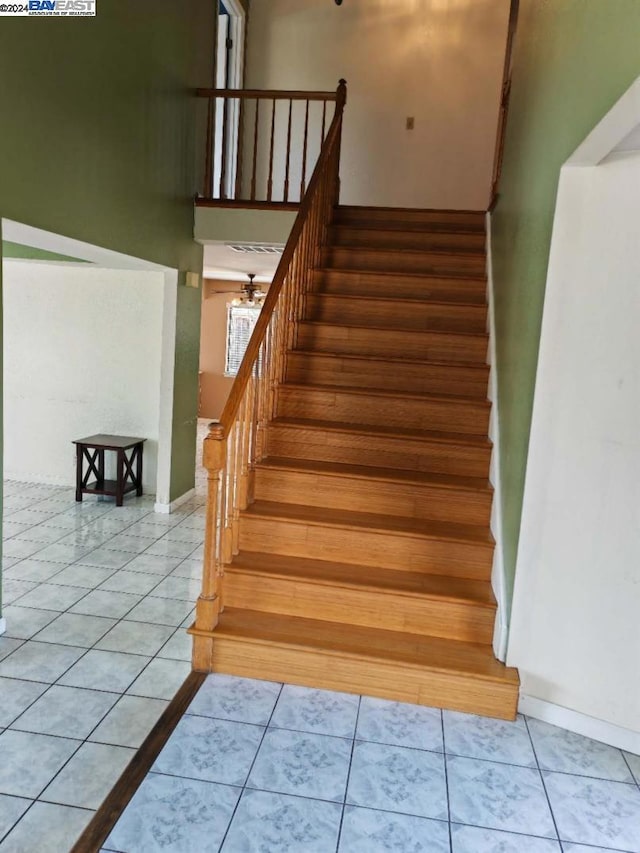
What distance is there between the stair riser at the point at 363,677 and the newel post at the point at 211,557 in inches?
1.8

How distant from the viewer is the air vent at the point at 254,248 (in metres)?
5.34

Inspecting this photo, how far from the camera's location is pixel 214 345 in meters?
10.5

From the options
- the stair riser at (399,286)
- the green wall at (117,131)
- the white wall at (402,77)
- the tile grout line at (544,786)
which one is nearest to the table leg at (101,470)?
the green wall at (117,131)

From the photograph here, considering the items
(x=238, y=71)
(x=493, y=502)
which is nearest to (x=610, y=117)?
(x=493, y=502)

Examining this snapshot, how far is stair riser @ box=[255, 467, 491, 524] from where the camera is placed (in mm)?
3314

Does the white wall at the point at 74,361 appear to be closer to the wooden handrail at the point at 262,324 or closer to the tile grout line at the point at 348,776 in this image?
the wooden handrail at the point at 262,324

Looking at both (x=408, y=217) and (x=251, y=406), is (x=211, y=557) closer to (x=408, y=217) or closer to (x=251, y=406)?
(x=251, y=406)

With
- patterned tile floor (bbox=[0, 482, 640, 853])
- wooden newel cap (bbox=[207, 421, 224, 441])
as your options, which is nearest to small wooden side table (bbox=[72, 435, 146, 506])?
patterned tile floor (bbox=[0, 482, 640, 853])

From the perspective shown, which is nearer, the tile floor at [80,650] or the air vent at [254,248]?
the tile floor at [80,650]

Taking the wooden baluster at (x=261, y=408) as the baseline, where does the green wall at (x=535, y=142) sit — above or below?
above

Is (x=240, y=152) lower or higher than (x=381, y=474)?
higher

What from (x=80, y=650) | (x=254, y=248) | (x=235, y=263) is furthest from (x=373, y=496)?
(x=235, y=263)

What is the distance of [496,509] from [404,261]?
218 cm

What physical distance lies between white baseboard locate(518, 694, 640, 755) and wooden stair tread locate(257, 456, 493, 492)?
3.46ft
